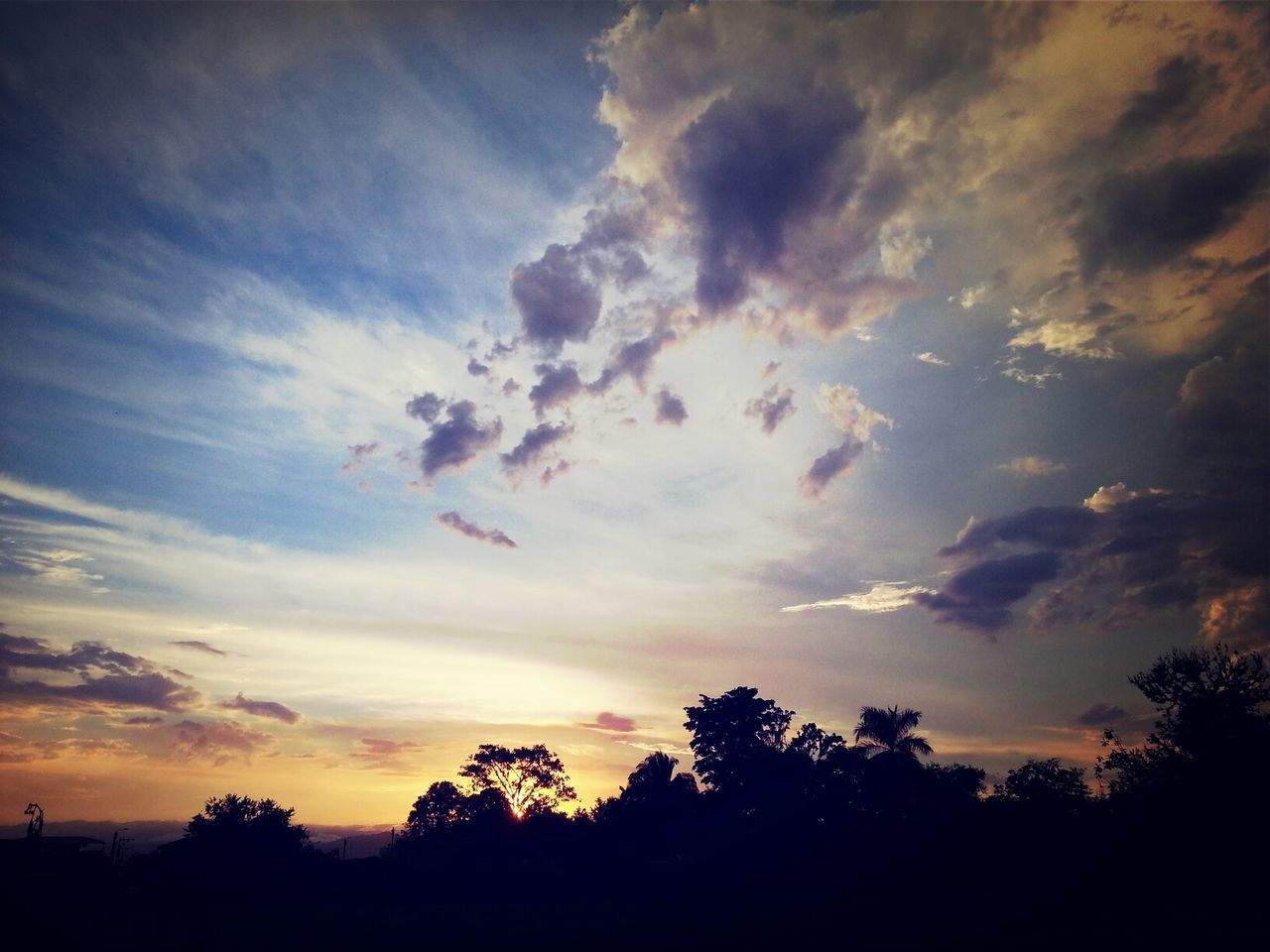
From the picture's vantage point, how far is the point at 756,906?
113 ft

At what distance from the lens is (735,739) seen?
54.8 m

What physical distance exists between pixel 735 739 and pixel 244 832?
1775 inches

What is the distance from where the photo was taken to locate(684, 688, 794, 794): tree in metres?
52.6

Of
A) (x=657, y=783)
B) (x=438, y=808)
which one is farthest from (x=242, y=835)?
(x=657, y=783)

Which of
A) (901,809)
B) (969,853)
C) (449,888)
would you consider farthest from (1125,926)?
(449,888)

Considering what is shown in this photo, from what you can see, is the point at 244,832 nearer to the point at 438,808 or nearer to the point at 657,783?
the point at 438,808

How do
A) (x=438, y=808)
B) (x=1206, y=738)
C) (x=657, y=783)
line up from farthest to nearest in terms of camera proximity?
1. (x=438, y=808)
2. (x=657, y=783)
3. (x=1206, y=738)

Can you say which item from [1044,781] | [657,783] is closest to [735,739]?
[657,783]

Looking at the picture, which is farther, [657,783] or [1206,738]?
[657,783]

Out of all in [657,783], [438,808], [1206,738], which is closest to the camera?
[1206,738]

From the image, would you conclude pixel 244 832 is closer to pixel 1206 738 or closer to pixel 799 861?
pixel 799 861

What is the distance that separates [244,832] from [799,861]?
160 feet

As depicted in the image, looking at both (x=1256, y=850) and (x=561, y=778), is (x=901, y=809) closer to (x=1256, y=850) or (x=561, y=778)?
(x=1256, y=850)

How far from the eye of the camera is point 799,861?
3822cm
